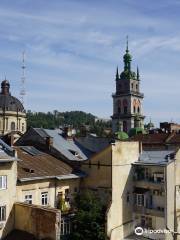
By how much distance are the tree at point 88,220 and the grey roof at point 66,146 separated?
6.96 metres

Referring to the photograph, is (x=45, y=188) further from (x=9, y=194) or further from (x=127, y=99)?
(x=127, y=99)

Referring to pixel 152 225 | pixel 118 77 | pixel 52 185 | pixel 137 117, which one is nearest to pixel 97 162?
pixel 52 185

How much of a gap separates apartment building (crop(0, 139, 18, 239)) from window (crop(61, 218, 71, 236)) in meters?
5.13

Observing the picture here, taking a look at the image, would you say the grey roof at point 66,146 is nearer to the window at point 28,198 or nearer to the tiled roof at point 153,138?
the window at point 28,198

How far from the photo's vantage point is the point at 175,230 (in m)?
43.7

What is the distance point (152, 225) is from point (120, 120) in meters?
87.7

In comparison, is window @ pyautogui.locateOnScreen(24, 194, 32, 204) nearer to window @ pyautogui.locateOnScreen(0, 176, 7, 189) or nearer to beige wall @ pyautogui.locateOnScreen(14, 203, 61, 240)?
beige wall @ pyautogui.locateOnScreen(14, 203, 61, 240)

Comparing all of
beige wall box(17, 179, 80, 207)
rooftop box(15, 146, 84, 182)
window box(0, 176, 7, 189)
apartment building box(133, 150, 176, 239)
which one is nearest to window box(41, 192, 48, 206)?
beige wall box(17, 179, 80, 207)

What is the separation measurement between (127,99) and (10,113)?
38941 millimetres

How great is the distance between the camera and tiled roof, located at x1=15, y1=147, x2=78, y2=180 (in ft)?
128

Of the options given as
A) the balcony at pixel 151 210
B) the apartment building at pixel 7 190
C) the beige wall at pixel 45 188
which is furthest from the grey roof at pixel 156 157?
the apartment building at pixel 7 190

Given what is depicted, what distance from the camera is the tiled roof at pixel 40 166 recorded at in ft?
128

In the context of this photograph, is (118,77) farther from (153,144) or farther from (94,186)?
(94,186)

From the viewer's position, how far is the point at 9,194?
119 ft
